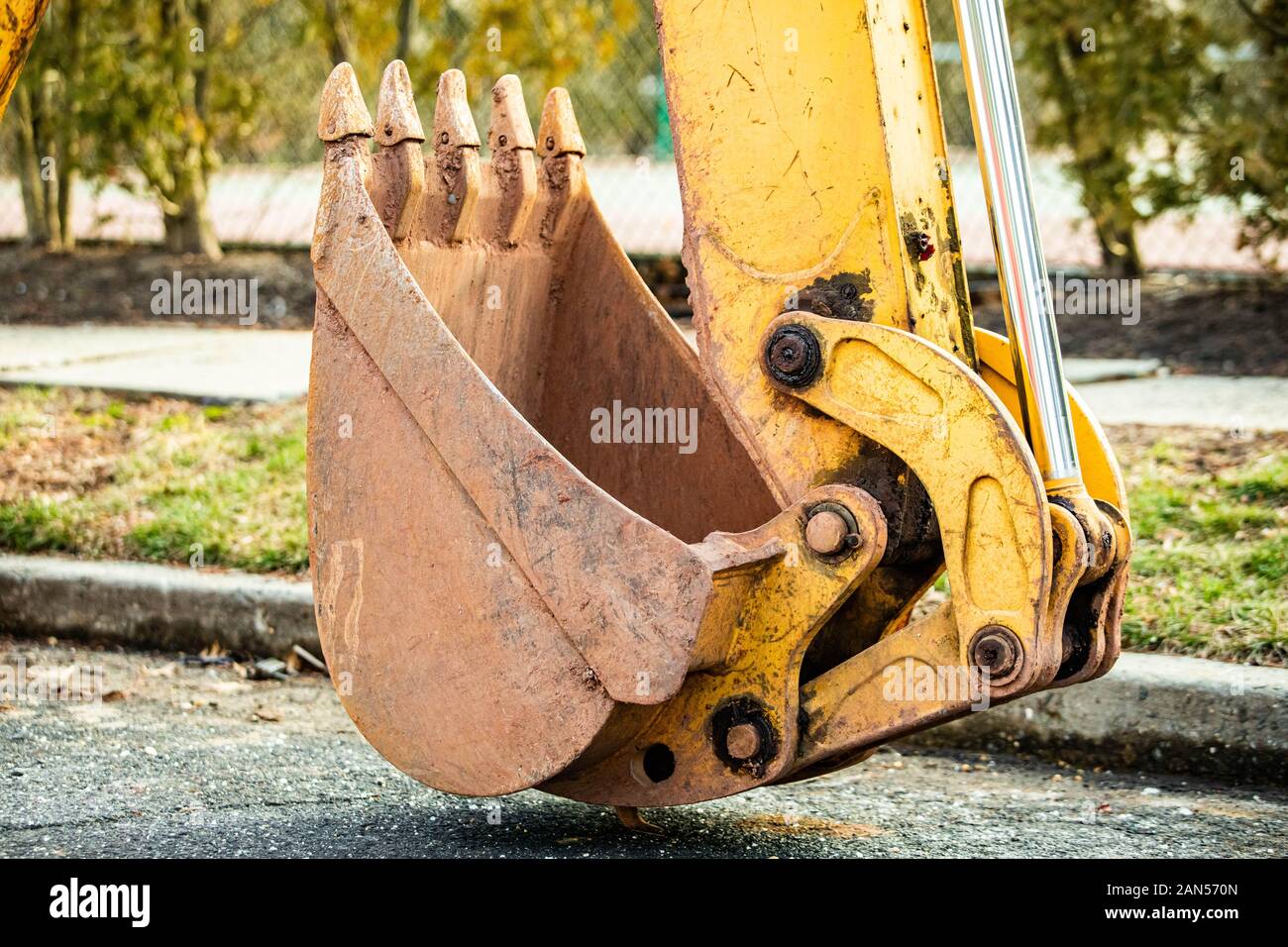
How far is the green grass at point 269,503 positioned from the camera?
3898 mm

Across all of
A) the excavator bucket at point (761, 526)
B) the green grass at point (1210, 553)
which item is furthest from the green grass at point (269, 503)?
Answer: the excavator bucket at point (761, 526)

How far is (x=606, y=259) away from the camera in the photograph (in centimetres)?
341

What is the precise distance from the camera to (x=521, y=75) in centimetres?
904

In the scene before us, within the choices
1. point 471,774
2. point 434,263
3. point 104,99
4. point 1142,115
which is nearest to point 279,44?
point 104,99

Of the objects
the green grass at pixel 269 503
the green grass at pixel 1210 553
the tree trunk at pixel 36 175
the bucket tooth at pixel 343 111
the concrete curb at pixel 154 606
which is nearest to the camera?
the bucket tooth at pixel 343 111

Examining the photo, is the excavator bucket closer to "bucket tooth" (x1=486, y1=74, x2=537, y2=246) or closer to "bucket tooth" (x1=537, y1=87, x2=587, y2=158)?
"bucket tooth" (x1=486, y1=74, x2=537, y2=246)

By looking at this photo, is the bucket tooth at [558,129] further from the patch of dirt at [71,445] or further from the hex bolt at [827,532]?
the patch of dirt at [71,445]

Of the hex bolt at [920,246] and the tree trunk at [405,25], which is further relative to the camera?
the tree trunk at [405,25]

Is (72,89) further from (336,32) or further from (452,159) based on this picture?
(452,159)

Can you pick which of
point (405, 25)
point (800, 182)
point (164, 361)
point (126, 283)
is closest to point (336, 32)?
point (405, 25)

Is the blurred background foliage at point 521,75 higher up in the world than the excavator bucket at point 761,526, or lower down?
higher up

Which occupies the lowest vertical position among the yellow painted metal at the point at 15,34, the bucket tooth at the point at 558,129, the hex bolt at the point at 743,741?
the hex bolt at the point at 743,741

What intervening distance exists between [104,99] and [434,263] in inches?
240

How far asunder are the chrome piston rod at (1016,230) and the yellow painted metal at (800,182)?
0.10 metres
